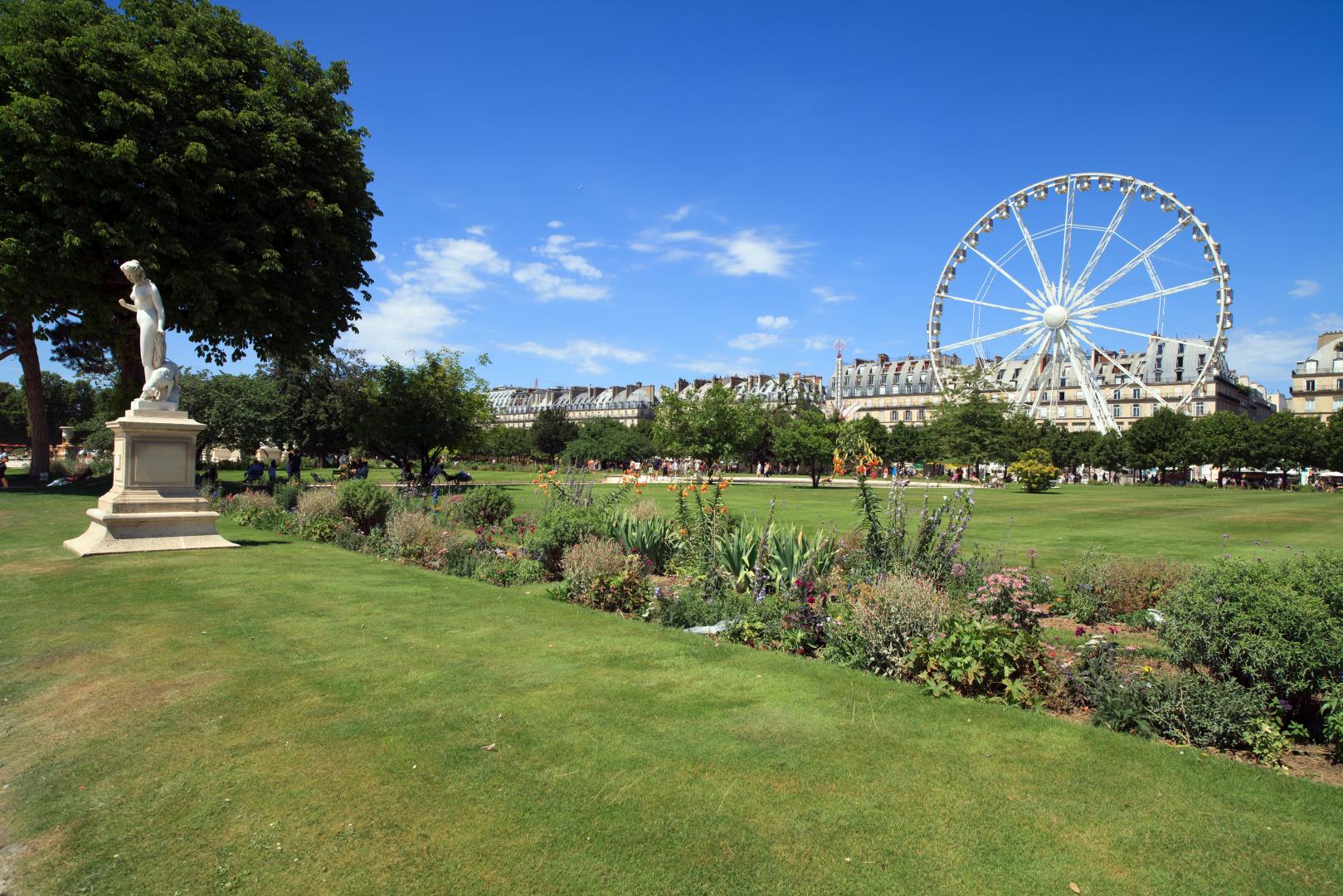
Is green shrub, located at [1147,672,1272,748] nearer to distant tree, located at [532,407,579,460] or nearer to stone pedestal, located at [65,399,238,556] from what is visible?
stone pedestal, located at [65,399,238,556]

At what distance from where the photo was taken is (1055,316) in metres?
61.1

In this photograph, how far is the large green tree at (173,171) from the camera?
20109 millimetres

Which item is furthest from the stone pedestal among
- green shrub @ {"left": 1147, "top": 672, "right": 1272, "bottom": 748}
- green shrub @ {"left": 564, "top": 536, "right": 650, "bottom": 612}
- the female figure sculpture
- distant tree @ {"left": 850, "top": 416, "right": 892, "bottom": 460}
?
distant tree @ {"left": 850, "top": 416, "right": 892, "bottom": 460}

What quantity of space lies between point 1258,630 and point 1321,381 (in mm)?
118498

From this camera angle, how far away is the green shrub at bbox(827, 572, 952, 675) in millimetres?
6598

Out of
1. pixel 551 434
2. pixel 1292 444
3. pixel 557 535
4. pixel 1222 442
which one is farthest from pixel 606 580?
pixel 551 434

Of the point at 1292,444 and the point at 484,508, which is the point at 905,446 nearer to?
the point at 1292,444

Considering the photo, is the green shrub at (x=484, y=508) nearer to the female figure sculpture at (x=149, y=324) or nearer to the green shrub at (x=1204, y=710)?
the female figure sculpture at (x=149, y=324)

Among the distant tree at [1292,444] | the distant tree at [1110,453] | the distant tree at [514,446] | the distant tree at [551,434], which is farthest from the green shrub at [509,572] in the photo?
the distant tree at [551,434]

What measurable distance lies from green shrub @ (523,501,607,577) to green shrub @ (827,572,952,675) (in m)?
5.20

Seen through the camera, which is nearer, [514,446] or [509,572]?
[509,572]

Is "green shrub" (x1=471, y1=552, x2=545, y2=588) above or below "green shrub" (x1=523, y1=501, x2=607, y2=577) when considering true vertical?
below

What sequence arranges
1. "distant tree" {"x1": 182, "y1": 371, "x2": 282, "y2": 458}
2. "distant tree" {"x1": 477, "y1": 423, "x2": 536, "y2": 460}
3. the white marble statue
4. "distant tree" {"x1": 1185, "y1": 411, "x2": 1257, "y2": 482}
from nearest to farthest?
1. the white marble statue
2. "distant tree" {"x1": 182, "y1": 371, "x2": 282, "y2": 458}
3. "distant tree" {"x1": 1185, "y1": 411, "x2": 1257, "y2": 482}
4. "distant tree" {"x1": 477, "y1": 423, "x2": 536, "y2": 460}

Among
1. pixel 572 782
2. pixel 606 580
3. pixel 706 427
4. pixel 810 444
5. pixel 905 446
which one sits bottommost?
pixel 572 782
